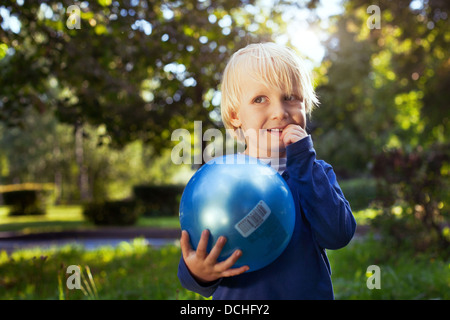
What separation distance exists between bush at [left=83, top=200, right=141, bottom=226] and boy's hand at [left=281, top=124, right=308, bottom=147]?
15.1 metres

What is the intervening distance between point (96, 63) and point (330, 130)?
24859 mm

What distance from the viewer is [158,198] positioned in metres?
19.5

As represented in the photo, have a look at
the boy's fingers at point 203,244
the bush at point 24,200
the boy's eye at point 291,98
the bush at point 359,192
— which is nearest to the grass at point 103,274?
the boy's fingers at point 203,244

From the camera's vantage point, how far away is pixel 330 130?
29.1 meters

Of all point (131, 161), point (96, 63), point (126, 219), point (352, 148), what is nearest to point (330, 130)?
point (352, 148)

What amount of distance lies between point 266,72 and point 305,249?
2.65 ft

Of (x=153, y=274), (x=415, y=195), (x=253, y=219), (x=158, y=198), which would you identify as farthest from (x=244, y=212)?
(x=158, y=198)

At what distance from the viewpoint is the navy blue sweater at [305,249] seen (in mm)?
1814

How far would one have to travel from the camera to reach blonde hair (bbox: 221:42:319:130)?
1.95 metres

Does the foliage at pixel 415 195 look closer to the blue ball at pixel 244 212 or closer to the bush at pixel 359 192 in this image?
the blue ball at pixel 244 212

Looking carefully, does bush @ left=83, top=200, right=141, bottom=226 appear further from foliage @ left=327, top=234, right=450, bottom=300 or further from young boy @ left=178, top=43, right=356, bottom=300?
young boy @ left=178, top=43, right=356, bottom=300

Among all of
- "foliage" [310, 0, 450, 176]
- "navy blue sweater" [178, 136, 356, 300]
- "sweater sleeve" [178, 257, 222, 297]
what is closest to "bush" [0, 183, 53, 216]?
"foliage" [310, 0, 450, 176]

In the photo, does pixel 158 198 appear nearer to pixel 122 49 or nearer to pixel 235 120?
pixel 122 49
